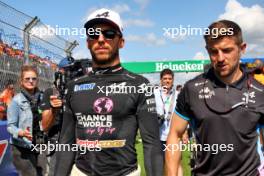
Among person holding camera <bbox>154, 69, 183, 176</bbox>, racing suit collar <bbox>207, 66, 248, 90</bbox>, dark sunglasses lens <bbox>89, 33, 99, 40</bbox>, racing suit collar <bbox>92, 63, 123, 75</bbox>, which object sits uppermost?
dark sunglasses lens <bbox>89, 33, 99, 40</bbox>

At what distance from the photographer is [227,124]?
2.98m

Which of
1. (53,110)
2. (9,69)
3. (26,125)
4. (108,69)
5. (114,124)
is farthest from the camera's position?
(9,69)

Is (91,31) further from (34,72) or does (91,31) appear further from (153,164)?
(34,72)

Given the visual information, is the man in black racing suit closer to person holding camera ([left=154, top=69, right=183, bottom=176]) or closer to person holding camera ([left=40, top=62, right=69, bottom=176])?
person holding camera ([left=40, top=62, right=69, bottom=176])

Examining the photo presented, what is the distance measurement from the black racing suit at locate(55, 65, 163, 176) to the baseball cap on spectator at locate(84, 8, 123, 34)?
11.7 inches

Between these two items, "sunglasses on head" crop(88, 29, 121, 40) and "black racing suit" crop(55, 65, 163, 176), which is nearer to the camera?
"black racing suit" crop(55, 65, 163, 176)

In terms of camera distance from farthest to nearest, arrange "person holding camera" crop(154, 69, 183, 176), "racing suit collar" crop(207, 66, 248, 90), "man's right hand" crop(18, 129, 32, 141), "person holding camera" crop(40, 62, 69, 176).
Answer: "person holding camera" crop(154, 69, 183, 176) → "man's right hand" crop(18, 129, 32, 141) → "person holding camera" crop(40, 62, 69, 176) → "racing suit collar" crop(207, 66, 248, 90)

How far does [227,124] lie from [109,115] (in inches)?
31.0

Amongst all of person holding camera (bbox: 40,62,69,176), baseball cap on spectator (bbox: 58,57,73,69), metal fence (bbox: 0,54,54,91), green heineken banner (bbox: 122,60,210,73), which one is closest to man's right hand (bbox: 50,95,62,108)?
person holding camera (bbox: 40,62,69,176)

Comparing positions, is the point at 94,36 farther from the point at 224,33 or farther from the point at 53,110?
the point at 53,110

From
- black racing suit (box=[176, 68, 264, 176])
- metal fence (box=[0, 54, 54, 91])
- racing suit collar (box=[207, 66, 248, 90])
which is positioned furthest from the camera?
metal fence (box=[0, 54, 54, 91])

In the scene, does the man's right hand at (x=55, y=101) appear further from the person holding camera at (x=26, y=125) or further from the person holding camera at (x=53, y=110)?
the person holding camera at (x=26, y=125)

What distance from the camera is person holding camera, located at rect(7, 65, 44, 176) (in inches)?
238

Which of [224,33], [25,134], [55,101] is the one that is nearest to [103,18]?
[224,33]
